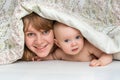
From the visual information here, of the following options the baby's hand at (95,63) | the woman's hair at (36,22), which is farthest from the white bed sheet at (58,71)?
the woman's hair at (36,22)

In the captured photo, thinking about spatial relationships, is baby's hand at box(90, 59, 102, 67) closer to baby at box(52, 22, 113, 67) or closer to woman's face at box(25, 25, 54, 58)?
baby at box(52, 22, 113, 67)

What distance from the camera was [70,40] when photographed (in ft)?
3.83

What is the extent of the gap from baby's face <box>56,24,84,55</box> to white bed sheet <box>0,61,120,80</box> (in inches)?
2.0

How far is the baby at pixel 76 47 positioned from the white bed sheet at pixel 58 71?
35mm

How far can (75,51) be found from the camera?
1186mm

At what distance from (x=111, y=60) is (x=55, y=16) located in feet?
0.83

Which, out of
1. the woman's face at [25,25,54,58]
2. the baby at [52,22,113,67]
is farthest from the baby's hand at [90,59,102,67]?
the woman's face at [25,25,54,58]

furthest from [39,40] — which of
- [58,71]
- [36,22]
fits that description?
[58,71]

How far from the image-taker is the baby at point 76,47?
116cm

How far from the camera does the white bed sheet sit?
102 cm

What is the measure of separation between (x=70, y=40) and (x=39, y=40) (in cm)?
12

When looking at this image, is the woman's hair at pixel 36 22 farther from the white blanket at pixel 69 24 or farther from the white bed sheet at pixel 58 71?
the white bed sheet at pixel 58 71

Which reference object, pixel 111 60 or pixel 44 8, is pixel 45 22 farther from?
pixel 111 60

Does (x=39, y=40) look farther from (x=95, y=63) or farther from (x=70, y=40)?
(x=95, y=63)
